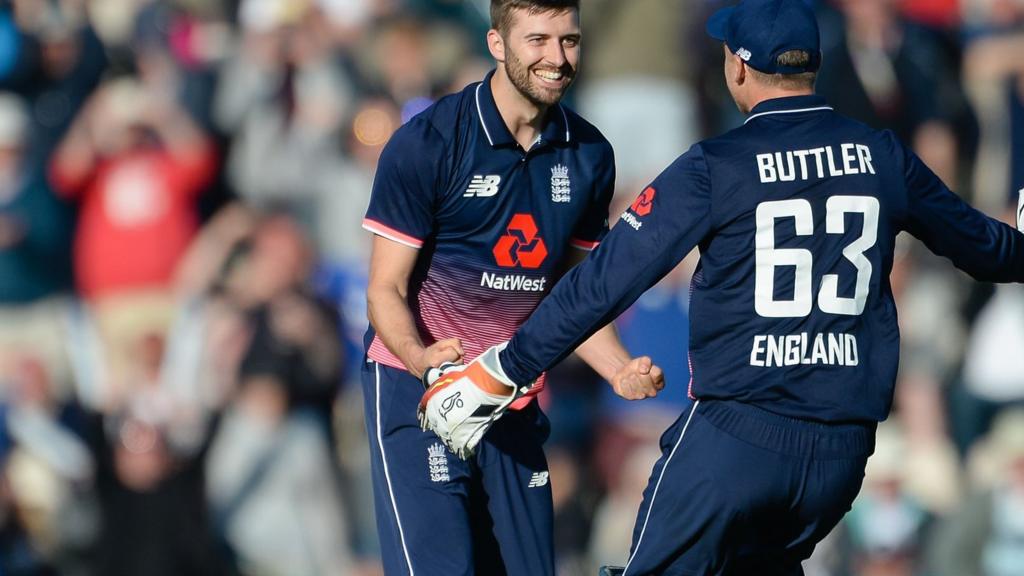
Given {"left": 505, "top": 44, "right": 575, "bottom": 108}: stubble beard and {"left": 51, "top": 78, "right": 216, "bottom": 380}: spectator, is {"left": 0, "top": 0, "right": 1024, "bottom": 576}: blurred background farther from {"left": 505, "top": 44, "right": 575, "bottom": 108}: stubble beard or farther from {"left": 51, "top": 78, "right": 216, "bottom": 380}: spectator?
{"left": 505, "top": 44, "right": 575, "bottom": 108}: stubble beard

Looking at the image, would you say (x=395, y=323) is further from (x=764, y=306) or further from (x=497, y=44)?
(x=764, y=306)

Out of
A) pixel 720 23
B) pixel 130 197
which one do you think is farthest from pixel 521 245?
pixel 130 197

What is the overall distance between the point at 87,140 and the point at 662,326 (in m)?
3.69

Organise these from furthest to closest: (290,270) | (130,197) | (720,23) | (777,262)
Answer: (130,197), (290,270), (720,23), (777,262)

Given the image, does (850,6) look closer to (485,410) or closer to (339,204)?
(339,204)

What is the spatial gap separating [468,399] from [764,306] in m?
0.91

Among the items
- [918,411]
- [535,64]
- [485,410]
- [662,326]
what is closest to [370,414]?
[485,410]

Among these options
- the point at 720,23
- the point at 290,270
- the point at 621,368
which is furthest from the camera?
the point at 290,270

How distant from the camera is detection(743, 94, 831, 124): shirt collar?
4406 mm

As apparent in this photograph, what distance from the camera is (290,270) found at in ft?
29.6

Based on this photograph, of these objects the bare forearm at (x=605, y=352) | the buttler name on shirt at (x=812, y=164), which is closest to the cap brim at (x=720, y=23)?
the buttler name on shirt at (x=812, y=164)

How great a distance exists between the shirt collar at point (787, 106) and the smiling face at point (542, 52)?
853 millimetres

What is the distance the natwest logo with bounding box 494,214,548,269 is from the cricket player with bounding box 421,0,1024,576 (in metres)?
0.74

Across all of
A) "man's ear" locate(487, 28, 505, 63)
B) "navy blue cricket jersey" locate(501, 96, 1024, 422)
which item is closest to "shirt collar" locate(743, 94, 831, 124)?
"navy blue cricket jersey" locate(501, 96, 1024, 422)
